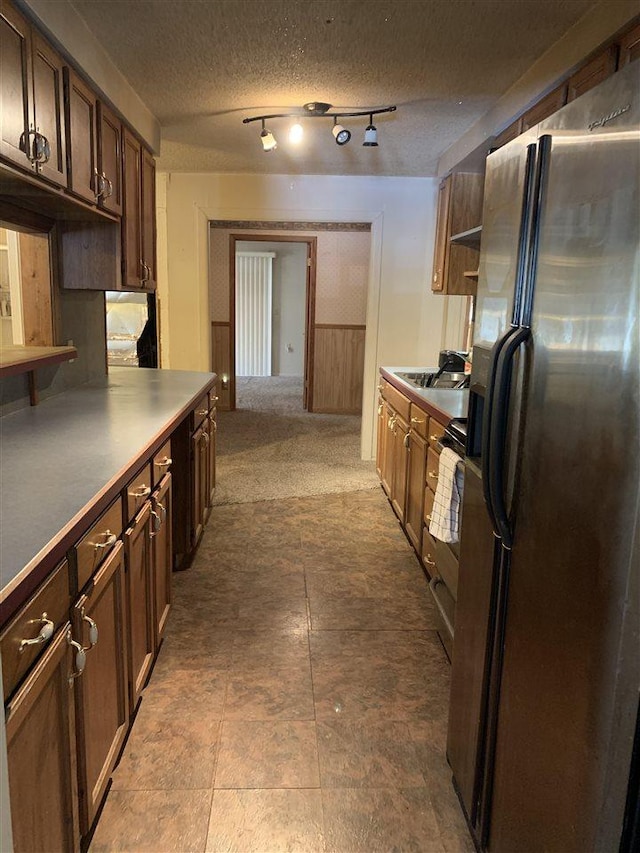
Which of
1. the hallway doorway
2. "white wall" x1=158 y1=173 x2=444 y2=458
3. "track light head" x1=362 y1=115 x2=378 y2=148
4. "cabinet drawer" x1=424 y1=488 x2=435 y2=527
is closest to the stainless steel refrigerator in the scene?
"cabinet drawer" x1=424 y1=488 x2=435 y2=527

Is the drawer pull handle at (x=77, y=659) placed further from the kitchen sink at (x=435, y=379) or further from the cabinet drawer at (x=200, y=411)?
the kitchen sink at (x=435, y=379)

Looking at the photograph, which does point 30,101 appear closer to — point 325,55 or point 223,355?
point 325,55

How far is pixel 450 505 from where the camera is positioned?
2.24 meters

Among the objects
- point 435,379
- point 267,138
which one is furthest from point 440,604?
point 267,138

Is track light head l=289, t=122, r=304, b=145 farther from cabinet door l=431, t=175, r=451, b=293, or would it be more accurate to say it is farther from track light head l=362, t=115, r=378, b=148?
cabinet door l=431, t=175, r=451, b=293

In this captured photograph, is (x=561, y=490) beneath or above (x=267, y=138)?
beneath

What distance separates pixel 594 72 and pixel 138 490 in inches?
81.6

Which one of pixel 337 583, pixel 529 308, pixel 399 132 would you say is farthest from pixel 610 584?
pixel 399 132

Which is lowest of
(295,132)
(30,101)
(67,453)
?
(67,453)

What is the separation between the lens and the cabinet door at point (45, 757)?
1.00m

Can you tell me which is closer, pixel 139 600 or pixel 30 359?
pixel 139 600

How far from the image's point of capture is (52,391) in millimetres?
2744

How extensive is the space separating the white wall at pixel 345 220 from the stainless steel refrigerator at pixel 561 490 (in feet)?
12.0

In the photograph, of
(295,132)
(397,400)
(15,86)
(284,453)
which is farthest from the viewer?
(284,453)
